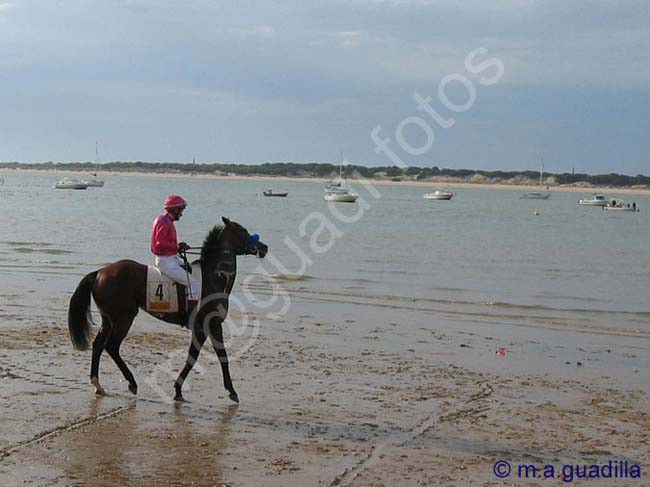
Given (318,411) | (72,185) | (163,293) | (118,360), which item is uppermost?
(163,293)

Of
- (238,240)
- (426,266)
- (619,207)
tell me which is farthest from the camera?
(619,207)

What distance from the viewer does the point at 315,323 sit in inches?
596

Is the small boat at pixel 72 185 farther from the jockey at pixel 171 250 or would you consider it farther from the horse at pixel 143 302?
the jockey at pixel 171 250

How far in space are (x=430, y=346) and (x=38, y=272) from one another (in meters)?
12.7

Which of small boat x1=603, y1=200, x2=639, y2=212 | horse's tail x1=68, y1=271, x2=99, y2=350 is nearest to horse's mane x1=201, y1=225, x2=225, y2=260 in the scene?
horse's tail x1=68, y1=271, x2=99, y2=350

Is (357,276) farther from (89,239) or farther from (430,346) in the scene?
(89,239)

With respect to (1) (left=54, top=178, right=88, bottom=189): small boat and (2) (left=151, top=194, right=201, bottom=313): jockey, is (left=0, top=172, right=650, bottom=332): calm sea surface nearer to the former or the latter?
(2) (left=151, top=194, right=201, bottom=313): jockey

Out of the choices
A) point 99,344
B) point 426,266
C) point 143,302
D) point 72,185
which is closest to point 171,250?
point 143,302

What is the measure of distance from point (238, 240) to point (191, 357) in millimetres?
1404

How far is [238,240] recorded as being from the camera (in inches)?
370

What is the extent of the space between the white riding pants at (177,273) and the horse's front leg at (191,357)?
38cm

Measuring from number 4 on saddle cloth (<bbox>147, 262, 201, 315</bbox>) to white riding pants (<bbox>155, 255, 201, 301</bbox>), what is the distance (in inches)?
2.0

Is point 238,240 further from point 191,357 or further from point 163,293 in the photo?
point 191,357

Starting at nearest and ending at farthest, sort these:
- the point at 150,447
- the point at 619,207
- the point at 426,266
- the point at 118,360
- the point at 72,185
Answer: the point at 150,447, the point at 118,360, the point at 426,266, the point at 619,207, the point at 72,185
